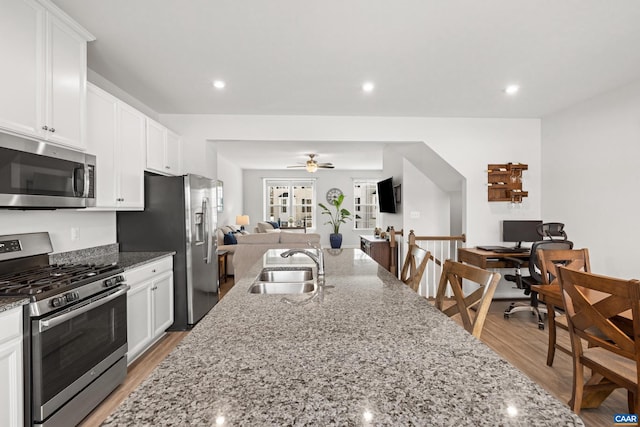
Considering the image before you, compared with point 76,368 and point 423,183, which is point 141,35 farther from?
point 423,183

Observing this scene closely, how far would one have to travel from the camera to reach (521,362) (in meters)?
2.85

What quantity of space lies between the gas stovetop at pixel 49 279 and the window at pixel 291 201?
7.84 m

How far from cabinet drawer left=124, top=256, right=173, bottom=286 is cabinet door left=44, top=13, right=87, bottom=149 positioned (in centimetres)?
97

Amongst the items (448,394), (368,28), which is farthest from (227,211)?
(448,394)

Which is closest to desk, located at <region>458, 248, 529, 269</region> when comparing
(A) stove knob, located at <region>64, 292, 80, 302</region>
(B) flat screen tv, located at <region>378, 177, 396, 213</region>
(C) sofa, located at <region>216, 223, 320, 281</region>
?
(B) flat screen tv, located at <region>378, 177, 396, 213</region>

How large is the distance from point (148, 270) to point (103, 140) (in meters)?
1.10

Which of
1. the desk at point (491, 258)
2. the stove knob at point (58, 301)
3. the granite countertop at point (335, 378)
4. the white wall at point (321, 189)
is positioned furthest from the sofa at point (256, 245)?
the white wall at point (321, 189)

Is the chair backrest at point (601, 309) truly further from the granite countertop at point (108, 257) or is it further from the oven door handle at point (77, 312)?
the granite countertop at point (108, 257)

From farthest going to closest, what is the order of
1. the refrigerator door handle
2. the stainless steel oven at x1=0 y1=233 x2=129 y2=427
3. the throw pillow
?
the throw pillow
the refrigerator door handle
the stainless steel oven at x1=0 y1=233 x2=129 y2=427

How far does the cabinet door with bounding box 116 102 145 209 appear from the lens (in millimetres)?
2908

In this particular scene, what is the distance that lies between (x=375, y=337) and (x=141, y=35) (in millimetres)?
2537

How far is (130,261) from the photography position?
2740 mm

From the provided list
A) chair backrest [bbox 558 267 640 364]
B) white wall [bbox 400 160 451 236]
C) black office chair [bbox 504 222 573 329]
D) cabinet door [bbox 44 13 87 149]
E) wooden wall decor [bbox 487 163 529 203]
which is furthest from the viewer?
white wall [bbox 400 160 451 236]

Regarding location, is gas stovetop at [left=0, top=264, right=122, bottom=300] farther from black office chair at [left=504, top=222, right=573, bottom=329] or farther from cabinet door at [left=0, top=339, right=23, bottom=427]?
black office chair at [left=504, top=222, right=573, bottom=329]
